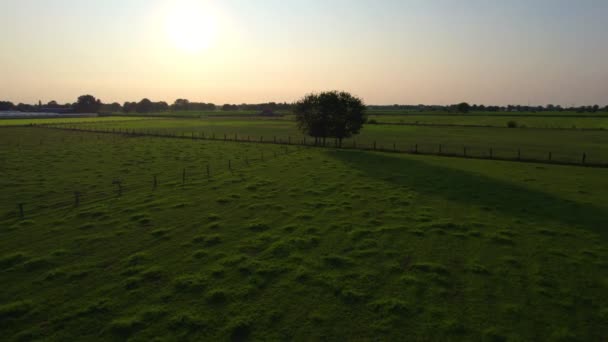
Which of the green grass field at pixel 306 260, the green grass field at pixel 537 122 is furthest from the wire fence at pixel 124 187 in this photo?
the green grass field at pixel 537 122

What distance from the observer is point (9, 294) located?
1316cm

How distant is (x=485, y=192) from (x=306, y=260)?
66.5ft

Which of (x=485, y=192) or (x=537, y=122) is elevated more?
(x=537, y=122)

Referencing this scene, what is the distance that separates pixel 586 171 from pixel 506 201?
2095cm

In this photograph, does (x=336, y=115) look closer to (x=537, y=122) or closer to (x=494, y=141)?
(x=494, y=141)

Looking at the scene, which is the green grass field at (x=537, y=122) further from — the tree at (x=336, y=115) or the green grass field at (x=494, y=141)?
the tree at (x=336, y=115)

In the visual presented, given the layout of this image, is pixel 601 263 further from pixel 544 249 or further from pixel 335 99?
pixel 335 99

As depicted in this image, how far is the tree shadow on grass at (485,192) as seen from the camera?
22203 millimetres

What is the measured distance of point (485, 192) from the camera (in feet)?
94.2

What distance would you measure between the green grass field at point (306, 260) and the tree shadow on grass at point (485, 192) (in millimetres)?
240

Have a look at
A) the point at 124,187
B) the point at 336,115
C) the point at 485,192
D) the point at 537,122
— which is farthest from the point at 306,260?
the point at 537,122

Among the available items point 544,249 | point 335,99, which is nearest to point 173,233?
point 544,249

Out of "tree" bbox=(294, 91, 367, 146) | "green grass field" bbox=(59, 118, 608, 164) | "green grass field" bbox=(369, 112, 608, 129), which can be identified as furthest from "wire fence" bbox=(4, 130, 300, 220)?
"green grass field" bbox=(369, 112, 608, 129)

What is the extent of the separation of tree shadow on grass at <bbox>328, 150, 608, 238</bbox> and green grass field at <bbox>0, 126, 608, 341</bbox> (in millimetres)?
240
